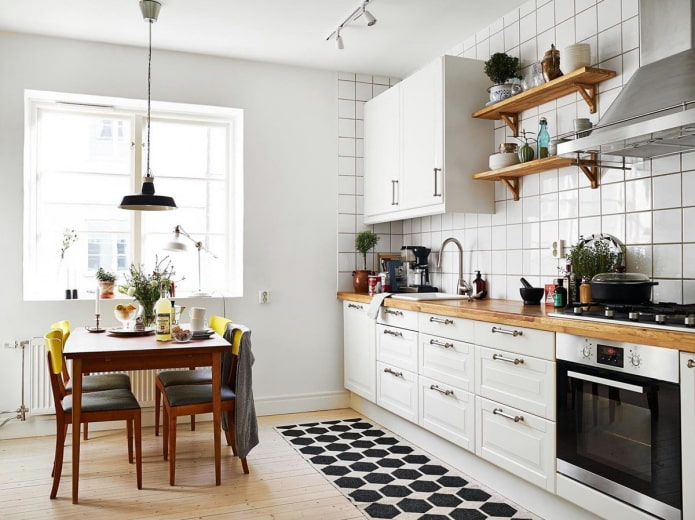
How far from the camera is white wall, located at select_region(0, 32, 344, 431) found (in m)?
4.20

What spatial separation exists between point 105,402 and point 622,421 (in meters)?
2.40

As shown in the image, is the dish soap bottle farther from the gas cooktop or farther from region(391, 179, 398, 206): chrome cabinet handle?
the gas cooktop

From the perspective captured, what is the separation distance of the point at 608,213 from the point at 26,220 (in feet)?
12.1

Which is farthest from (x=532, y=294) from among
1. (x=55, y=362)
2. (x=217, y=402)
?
(x=55, y=362)

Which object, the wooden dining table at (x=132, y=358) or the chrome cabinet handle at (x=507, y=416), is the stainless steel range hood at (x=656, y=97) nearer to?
the chrome cabinet handle at (x=507, y=416)

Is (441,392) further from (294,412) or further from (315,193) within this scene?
(315,193)

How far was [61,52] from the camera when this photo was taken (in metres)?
4.07

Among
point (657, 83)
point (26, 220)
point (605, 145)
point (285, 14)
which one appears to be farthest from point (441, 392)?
point (26, 220)

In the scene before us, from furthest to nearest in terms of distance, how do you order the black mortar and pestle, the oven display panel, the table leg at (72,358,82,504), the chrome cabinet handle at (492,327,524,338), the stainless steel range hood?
the black mortar and pestle < the table leg at (72,358,82,504) < the chrome cabinet handle at (492,327,524,338) < the stainless steel range hood < the oven display panel

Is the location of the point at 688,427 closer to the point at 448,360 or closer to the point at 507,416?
the point at 507,416

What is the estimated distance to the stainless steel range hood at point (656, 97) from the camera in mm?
2248

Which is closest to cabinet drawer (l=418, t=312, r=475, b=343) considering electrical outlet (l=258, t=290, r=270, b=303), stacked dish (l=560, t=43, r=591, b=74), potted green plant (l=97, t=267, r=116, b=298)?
stacked dish (l=560, t=43, r=591, b=74)

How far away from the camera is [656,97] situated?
236cm

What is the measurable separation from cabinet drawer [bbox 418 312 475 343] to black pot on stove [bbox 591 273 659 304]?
2.22ft
